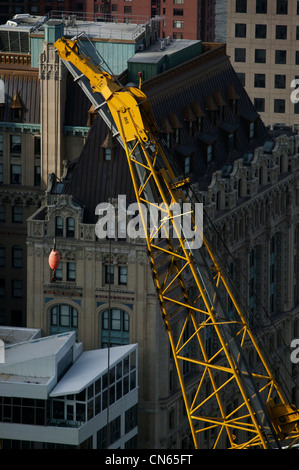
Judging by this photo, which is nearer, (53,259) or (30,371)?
(30,371)

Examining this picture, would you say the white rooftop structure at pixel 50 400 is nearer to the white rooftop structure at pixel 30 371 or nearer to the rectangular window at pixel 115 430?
the white rooftop structure at pixel 30 371

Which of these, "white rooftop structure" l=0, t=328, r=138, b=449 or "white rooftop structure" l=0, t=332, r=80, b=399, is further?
"white rooftop structure" l=0, t=328, r=138, b=449

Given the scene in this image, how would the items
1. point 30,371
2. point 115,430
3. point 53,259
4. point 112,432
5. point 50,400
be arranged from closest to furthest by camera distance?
point 50,400, point 30,371, point 53,259, point 112,432, point 115,430

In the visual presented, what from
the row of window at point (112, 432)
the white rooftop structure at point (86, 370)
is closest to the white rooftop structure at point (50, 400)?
the white rooftop structure at point (86, 370)

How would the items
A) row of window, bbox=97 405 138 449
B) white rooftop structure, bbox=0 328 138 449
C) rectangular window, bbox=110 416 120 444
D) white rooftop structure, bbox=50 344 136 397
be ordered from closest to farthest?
white rooftop structure, bbox=50 344 136 397
white rooftop structure, bbox=0 328 138 449
row of window, bbox=97 405 138 449
rectangular window, bbox=110 416 120 444

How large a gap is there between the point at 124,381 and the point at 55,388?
1084cm

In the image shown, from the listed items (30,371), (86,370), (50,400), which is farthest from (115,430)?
(30,371)

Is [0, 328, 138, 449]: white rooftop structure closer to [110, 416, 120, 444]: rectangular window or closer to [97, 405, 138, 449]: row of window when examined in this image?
[97, 405, 138, 449]: row of window

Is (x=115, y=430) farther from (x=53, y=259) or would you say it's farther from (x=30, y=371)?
(x=53, y=259)

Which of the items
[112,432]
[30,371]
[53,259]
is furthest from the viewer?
[112,432]

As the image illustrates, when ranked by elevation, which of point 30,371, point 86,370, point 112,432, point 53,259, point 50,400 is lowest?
point 112,432

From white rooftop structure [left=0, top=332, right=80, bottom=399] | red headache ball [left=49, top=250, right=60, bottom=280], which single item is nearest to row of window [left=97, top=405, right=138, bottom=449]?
white rooftop structure [left=0, top=332, right=80, bottom=399]
